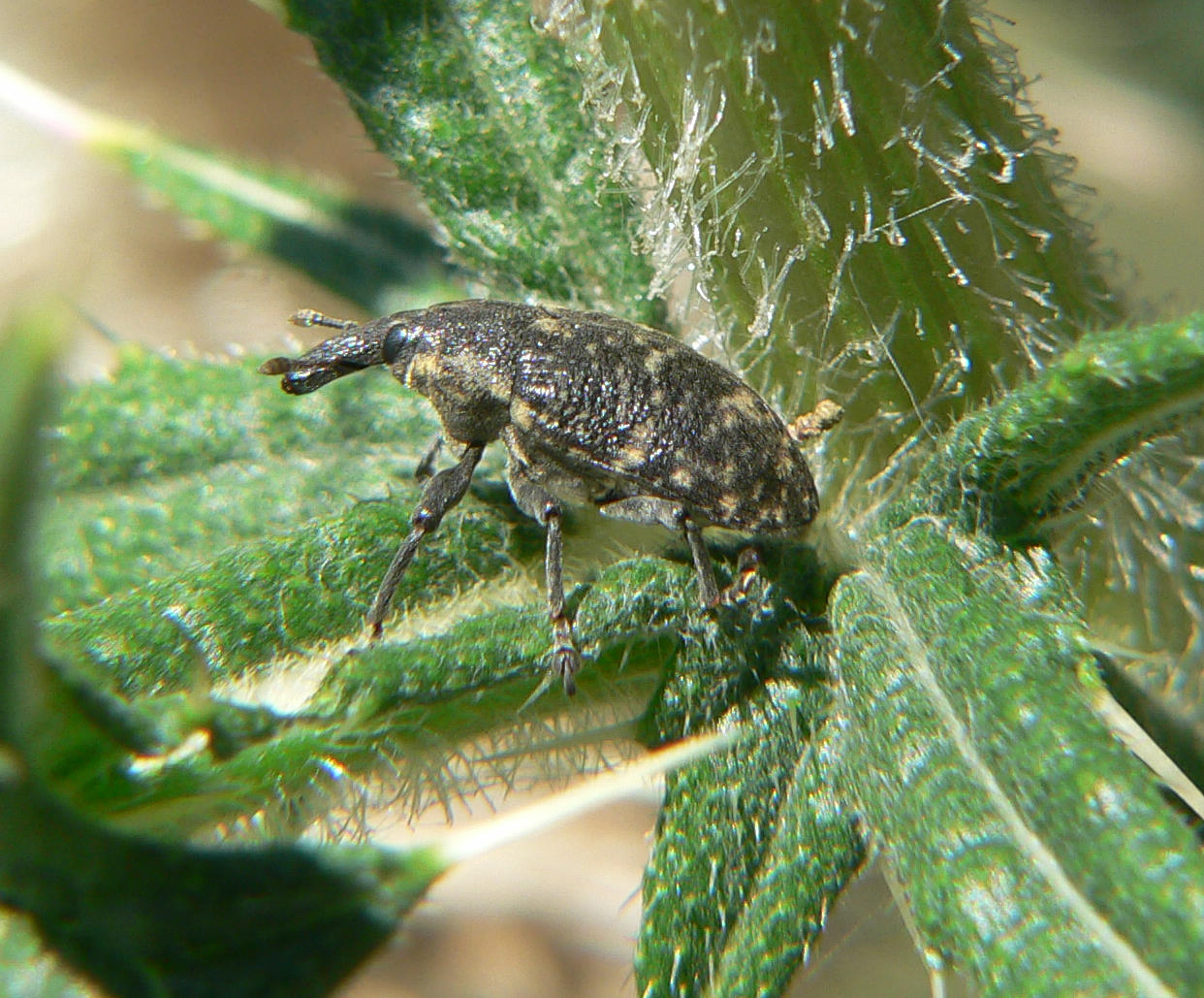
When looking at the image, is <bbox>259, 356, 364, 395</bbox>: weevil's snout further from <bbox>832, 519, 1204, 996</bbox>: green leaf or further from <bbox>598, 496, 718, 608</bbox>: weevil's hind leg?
<bbox>832, 519, 1204, 996</bbox>: green leaf

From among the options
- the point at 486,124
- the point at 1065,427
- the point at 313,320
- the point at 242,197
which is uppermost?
the point at 486,124

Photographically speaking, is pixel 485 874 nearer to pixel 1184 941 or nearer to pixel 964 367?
pixel 964 367

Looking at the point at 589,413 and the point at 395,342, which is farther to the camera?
the point at 395,342

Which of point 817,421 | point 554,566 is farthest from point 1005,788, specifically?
point 817,421

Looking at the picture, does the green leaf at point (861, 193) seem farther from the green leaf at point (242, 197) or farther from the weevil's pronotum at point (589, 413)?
the green leaf at point (242, 197)

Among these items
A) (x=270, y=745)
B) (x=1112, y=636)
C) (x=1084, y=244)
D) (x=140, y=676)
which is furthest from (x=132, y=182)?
(x=1112, y=636)

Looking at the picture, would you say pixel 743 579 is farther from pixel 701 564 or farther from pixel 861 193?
pixel 861 193
